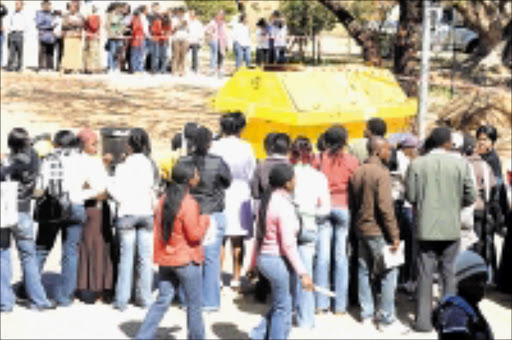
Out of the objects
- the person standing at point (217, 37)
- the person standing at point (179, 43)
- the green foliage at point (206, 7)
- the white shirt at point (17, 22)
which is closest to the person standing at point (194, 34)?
the person standing at point (179, 43)

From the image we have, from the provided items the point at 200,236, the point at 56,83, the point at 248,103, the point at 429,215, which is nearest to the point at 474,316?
the point at 200,236

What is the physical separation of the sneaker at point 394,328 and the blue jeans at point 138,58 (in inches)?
580

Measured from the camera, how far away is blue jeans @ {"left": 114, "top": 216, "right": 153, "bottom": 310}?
831cm

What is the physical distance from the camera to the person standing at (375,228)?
7961 millimetres

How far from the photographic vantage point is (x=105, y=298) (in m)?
8.80

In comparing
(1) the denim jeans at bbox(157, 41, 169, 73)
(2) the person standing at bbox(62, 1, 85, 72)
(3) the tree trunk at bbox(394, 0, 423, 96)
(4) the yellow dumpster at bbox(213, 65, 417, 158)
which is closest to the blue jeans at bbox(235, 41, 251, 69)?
(1) the denim jeans at bbox(157, 41, 169, 73)

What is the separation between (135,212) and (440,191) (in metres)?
2.52

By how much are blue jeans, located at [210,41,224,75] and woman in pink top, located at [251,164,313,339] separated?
16.3 metres

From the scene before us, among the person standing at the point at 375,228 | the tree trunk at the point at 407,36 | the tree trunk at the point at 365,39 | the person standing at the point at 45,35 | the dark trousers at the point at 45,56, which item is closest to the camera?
the person standing at the point at 375,228

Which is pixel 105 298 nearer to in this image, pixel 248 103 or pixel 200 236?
pixel 200 236

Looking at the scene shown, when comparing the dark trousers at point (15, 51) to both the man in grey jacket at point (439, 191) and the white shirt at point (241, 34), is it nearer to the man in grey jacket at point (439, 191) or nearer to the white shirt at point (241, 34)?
the white shirt at point (241, 34)

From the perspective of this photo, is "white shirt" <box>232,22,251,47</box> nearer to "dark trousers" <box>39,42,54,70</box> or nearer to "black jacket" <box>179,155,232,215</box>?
"dark trousers" <box>39,42,54,70</box>

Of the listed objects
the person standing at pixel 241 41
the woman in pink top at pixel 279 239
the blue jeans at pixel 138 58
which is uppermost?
the person standing at pixel 241 41

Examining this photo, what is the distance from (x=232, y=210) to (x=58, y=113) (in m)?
11.0
